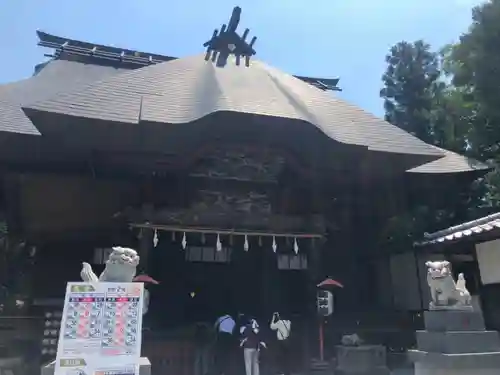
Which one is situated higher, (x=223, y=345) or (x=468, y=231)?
(x=468, y=231)

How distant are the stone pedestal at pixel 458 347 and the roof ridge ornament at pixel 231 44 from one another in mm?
8910

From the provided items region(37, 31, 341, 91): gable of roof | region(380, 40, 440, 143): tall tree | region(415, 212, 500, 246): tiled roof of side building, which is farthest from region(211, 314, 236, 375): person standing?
region(37, 31, 341, 91): gable of roof

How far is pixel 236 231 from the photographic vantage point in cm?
898

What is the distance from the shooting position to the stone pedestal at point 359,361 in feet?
26.8

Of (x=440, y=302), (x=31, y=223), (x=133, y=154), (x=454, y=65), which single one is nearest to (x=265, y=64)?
(x=454, y=65)

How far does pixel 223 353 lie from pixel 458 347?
3.96 m

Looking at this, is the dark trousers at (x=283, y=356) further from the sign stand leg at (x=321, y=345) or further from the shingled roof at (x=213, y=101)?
the shingled roof at (x=213, y=101)

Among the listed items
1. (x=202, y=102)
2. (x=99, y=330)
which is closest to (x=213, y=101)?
(x=202, y=102)

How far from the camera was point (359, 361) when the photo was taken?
8.26 meters

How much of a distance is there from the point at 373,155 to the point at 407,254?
141 inches

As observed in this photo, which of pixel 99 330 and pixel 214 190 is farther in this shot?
pixel 214 190

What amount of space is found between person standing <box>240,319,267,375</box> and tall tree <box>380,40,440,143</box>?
10.3 meters

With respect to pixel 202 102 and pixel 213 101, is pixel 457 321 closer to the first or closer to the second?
pixel 213 101

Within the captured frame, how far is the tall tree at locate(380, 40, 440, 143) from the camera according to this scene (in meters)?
15.9
